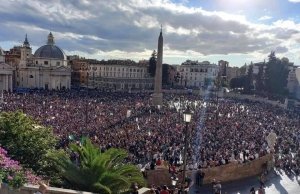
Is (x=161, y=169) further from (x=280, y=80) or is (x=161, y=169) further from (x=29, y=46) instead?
(x=29, y=46)

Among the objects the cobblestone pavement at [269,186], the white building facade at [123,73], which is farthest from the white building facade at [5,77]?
the cobblestone pavement at [269,186]

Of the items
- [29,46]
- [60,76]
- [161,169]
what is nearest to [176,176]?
[161,169]

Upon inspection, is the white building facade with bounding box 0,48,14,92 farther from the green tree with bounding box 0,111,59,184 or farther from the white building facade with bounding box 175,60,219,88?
the green tree with bounding box 0,111,59,184

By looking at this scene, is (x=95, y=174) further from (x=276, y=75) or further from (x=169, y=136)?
(x=276, y=75)

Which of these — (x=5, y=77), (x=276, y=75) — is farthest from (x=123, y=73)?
(x=276, y=75)

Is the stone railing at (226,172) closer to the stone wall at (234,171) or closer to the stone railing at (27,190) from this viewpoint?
the stone wall at (234,171)

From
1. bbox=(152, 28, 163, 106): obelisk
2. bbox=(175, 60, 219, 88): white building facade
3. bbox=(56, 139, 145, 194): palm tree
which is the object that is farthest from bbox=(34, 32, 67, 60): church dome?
bbox=(56, 139, 145, 194): palm tree
